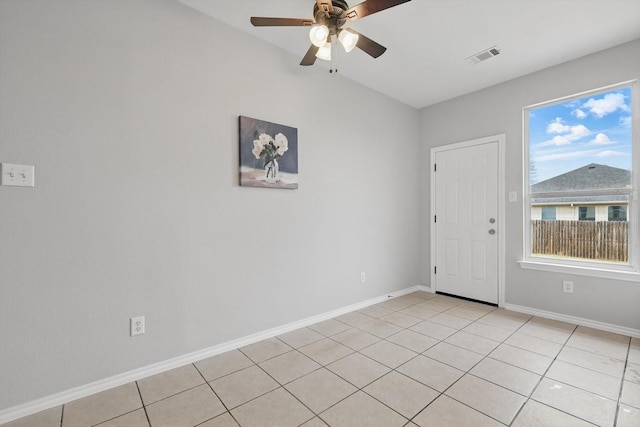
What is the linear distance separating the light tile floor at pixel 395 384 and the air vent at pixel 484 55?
8.96ft

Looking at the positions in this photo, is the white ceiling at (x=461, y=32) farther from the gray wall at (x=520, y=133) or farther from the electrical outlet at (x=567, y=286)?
the electrical outlet at (x=567, y=286)

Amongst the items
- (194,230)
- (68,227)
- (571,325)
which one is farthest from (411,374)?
(68,227)

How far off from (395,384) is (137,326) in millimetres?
1803

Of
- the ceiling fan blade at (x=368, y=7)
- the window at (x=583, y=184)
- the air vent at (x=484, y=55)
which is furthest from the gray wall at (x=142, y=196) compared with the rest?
the window at (x=583, y=184)

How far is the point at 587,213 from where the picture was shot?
9.64 feet

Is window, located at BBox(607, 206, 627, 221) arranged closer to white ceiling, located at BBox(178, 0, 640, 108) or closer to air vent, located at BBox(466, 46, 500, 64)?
white ceiling, located at BBox(178, 0, 640, 108)

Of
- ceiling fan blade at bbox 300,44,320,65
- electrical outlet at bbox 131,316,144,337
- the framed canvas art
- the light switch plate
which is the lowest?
electrical outlet at bbox 131,316,144,337

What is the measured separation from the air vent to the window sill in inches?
89.7

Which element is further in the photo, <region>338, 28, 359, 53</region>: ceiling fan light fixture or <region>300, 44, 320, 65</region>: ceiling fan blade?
<region>300, 44, 320, 65</region>: ceiling fan blade

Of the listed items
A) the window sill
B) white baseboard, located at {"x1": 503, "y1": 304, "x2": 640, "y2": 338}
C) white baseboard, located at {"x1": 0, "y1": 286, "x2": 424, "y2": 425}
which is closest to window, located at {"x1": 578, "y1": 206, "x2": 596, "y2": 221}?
the window sill

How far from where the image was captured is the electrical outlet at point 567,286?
9.67ft

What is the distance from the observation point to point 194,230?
2215 millimetres

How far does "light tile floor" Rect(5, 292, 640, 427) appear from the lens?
5.16 feet

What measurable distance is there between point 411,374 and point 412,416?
0.44m
